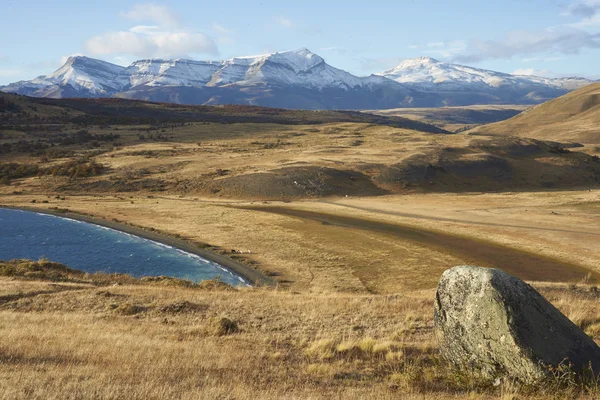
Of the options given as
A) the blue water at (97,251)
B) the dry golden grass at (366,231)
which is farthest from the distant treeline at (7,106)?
the blue water at (97,251)

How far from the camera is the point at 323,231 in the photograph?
173 ft

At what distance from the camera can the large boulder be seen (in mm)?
11617

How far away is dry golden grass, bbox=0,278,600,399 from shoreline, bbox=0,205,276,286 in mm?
14290

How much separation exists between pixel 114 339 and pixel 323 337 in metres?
7.07

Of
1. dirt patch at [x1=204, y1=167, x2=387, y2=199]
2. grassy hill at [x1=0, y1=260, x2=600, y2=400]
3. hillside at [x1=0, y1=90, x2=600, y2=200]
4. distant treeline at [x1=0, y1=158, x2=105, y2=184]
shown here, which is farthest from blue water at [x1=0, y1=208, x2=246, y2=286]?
distant treeline at [x1=0, y1=158, x2=105, y2=184]

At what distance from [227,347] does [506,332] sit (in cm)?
843

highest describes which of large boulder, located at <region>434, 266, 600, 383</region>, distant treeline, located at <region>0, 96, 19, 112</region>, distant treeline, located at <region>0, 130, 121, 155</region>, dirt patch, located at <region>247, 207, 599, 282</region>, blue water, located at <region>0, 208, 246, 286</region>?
distant treeline, located at <region>0, 96, 19, 112</region>

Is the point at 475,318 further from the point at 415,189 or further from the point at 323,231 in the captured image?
the point at 415,189

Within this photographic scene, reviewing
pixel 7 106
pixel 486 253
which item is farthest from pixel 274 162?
pixel 7 106

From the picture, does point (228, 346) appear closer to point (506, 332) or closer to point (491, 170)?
point (506, 332)

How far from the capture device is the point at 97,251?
47.0 meters

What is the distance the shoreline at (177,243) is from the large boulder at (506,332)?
2516 cm

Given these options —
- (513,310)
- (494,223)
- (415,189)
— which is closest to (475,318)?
(513,310)

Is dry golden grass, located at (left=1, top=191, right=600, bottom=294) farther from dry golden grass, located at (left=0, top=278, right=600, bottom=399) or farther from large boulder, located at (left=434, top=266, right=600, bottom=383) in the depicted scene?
large boulder, located at (left=434, top=266, right=600, bottom=383)
